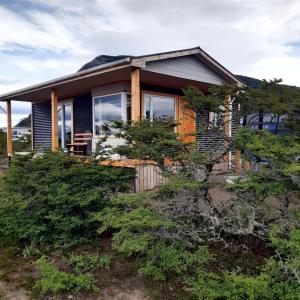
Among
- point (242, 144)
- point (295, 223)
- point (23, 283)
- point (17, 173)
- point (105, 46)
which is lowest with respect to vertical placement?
point (23, 283)

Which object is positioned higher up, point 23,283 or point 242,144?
point 242,144

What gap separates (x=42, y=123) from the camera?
14008 mm

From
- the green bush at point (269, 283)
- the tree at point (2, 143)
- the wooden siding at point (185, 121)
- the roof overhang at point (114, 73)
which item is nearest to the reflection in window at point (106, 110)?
the roof overhang at point (114, 73)

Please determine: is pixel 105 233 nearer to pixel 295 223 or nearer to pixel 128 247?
pixel 128 247

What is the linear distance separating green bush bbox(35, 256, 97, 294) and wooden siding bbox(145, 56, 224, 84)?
5086mm

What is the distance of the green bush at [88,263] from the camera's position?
3285mm

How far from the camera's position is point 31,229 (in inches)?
154

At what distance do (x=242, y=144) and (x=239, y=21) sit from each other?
863 centimetres

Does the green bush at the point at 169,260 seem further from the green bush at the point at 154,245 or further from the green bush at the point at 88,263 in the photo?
the green bush at the point at 88,263

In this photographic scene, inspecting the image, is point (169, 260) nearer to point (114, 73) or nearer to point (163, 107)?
point (114, 73)

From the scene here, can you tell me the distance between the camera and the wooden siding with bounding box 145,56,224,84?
7.21 meters

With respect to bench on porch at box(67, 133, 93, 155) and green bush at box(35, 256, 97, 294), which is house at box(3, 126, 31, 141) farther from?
green bush at box(35, 256, 97, 294)

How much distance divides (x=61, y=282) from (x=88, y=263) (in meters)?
0.51

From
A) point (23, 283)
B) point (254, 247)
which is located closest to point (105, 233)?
point (23, 283)
